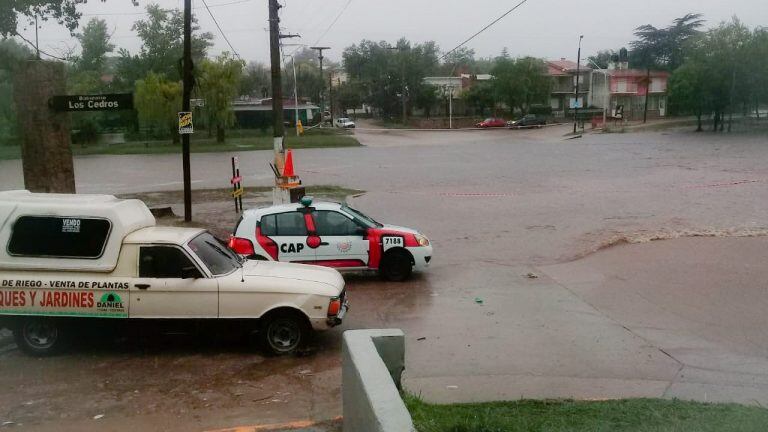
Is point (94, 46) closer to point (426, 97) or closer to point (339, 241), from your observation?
point (426, 97)

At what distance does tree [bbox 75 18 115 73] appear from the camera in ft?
249

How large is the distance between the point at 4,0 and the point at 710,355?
24465 mm

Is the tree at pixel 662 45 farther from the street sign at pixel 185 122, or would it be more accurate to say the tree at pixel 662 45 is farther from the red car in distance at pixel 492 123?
the street sign at pixel 185 122

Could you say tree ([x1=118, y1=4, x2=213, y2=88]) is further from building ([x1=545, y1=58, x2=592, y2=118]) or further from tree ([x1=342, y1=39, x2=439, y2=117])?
building ([x1=545, y1=58, x2=592, y2=118])

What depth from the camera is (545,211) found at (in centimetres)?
2127

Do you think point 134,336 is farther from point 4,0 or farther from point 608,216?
point 4,0

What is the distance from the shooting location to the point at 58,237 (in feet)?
27.3

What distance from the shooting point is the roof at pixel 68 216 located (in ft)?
26.9

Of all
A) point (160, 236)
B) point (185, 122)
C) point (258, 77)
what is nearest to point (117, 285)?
point (160, 236)

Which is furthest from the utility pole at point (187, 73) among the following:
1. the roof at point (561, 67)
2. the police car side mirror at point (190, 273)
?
the roof at point (561, 67)

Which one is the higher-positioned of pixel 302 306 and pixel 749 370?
pixel 302 306

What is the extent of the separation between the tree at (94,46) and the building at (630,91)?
5919 centimetres

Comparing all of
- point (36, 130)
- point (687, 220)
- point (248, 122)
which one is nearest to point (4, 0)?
point (36, 130)

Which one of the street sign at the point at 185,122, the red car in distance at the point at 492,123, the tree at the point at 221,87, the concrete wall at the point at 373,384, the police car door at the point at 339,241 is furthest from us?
the red car in distance at the point at 492,123
